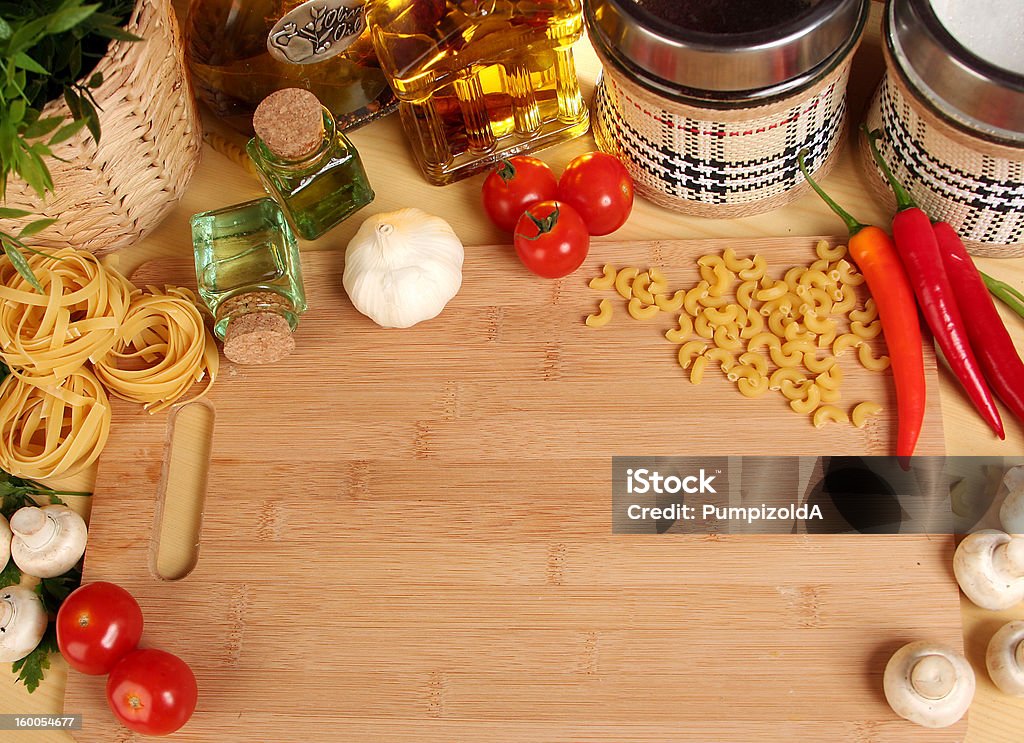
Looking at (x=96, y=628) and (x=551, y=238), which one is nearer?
(x=96, y=628)

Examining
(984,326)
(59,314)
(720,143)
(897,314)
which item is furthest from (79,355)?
(984,326)

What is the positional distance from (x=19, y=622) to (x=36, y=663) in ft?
0.20

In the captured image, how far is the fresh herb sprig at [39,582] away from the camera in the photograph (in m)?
1.29

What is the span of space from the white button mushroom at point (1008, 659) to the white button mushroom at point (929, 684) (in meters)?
0.04

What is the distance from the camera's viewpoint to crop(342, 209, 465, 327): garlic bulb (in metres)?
1.35

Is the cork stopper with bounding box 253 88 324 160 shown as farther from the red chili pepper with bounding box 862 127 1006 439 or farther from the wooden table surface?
the red chili pepper with bounding box 862 127 1006 439

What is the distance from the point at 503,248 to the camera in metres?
1.45

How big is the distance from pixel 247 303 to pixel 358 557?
1.17ft

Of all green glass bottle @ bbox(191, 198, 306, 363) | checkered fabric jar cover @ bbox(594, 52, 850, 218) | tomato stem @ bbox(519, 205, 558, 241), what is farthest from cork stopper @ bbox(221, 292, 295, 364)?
checkered fabric jar cover @ bbox(594, 52, 850, 218)

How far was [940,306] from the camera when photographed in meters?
1.30

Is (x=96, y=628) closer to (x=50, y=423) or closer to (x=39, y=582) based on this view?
(x=39, y=582)

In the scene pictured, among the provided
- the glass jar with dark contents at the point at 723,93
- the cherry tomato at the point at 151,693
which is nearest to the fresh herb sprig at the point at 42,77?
the cherry tomato at the point at 151,693

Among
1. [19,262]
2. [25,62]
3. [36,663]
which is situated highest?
[25,62]

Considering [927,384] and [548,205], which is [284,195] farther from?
[927,384]
